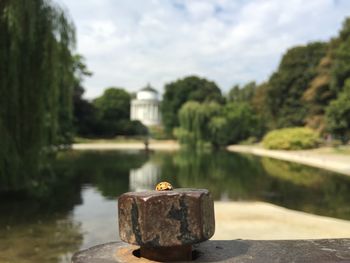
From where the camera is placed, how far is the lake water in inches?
300

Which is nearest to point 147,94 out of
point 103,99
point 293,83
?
point 103,99

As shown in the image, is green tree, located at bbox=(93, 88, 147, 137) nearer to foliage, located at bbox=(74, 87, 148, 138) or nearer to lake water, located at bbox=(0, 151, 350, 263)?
foliage, located at bbox=(74, 87, 148, 138)

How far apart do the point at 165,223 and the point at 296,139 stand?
42.9m

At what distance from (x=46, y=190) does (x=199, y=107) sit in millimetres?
40407

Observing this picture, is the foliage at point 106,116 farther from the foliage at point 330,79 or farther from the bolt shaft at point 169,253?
the bolt shaft at point 169,253

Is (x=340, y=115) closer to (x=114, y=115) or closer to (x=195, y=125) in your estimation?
(x=195, y=125)

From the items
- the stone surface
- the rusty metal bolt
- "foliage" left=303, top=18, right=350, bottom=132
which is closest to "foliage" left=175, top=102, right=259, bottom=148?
"foliage" left=303, top=18, right=350, bottom=132

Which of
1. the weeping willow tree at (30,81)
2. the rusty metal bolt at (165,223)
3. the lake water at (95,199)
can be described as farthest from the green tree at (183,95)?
the rusty metal bolt at (165,223)

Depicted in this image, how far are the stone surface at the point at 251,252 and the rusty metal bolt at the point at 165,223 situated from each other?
10cm

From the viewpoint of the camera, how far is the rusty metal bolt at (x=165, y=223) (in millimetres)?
2096

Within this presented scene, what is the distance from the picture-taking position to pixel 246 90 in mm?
86875

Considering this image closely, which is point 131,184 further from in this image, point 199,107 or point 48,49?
point 199,107

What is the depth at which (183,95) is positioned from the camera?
67.6 metres

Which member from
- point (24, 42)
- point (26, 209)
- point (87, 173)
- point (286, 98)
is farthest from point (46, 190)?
point (286, 98)
